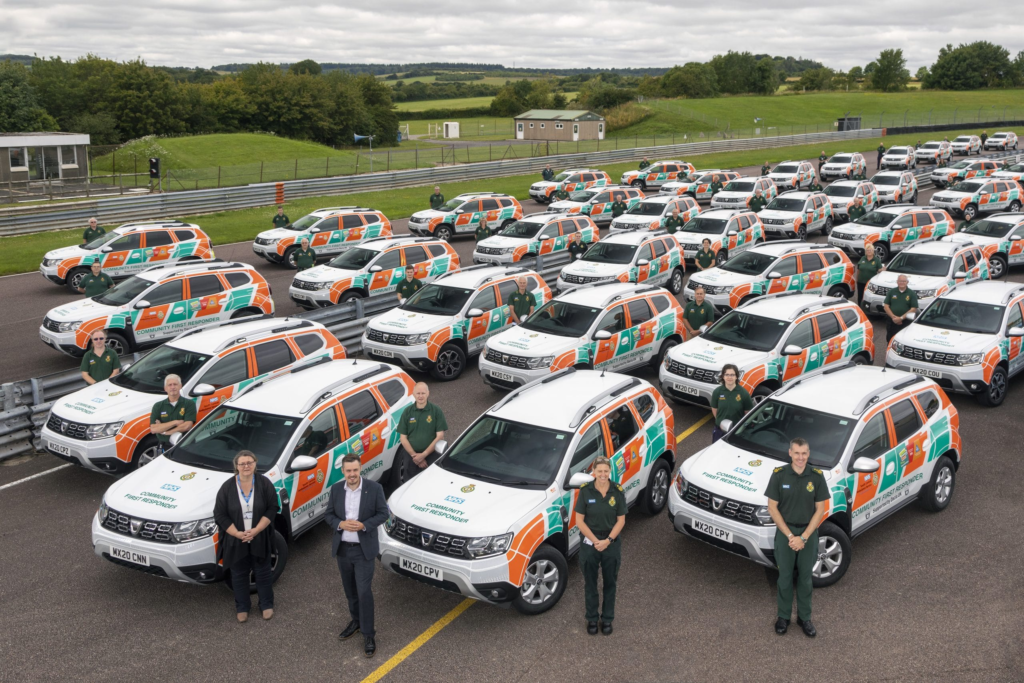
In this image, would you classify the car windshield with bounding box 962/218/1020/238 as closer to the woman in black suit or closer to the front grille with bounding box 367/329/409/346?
the front grille with bounding box 367/329/409/346

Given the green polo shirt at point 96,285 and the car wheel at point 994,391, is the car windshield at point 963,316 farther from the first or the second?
the green polo shirt at point 96,285

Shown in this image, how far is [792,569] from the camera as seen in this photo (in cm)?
721

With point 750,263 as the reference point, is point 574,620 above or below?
below

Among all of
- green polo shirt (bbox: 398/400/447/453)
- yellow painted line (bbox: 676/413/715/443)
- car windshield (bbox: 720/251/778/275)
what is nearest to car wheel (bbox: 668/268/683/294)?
car windshield (bbox: 720/251/778/275)

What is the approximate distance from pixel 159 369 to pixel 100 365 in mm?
1016

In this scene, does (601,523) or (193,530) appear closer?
(601,523)

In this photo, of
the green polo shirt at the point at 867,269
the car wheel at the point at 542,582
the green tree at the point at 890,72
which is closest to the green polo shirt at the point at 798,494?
the car wheel at the point at 542,582

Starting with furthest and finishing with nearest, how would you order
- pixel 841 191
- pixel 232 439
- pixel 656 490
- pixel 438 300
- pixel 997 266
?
pixel 841 191 → pixel 997 266 → pixel 438 300 → pixel 656 490 → pixel 232 439

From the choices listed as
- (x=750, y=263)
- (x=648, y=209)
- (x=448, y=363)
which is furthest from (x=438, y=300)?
(x=648, y=209)

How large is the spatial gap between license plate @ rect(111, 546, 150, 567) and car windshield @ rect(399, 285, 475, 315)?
8.03 meters

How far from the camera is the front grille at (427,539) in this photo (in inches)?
286

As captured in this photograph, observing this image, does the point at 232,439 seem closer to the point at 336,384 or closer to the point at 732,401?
the point at 336,384

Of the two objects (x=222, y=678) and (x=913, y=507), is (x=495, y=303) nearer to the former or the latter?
(x=913, y=507)

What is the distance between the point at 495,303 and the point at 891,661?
32.2ft
